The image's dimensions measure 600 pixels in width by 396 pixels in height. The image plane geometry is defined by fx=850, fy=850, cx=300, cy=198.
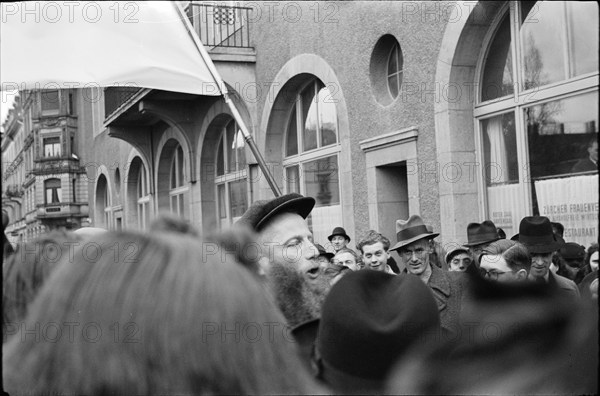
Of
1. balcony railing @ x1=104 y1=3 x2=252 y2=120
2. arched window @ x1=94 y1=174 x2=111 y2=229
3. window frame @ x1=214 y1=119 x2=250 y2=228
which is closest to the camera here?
Answer: balcony railing @ x1=104 y1=3 x2=252 y2=120

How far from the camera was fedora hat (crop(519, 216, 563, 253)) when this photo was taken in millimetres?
5874

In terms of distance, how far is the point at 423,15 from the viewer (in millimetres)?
9305

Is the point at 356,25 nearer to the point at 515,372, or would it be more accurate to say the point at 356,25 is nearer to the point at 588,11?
the point at 588,11

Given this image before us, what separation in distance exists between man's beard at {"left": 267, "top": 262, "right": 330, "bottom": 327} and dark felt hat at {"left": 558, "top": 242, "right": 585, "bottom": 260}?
13.0 feet

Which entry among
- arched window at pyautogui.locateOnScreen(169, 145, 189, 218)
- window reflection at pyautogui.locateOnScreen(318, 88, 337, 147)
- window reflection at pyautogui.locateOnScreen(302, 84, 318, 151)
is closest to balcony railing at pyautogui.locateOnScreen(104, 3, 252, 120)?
window reflection at pyautogui.locateOnScreen(302, 84, 318, 151)

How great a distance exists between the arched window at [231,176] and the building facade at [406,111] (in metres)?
0.04

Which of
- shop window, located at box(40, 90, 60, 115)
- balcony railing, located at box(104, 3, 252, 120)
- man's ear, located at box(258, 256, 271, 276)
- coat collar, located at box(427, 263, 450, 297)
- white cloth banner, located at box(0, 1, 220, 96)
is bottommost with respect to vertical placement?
coat collar, located at box(427, 263, 450, 297)

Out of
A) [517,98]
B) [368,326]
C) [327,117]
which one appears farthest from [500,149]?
[368,326]

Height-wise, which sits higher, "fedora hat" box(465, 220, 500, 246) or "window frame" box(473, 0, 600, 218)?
"window frame" box(473, 0, 600, 218)

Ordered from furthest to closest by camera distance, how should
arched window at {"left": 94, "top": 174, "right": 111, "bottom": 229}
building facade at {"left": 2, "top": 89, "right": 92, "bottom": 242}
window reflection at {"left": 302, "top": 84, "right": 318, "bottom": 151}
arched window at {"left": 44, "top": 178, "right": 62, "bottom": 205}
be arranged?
1. arched window at {"left": 44, "top": 178, "right": 62, "bottom": 205}
2. building facade at {"left": 2, "top": 89, "right": 92, "bottom": 242}
3. arched window at {"left": 94, "top": 174, "right": 111, "bottom": 229}
4. window reflection at {"left": 302, "top": 84, "right": 318, "bottom": 151}

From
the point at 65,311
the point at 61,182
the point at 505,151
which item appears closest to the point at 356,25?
the point at 505,151

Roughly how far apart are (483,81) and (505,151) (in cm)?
79

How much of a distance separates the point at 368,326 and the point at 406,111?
8.20 meters

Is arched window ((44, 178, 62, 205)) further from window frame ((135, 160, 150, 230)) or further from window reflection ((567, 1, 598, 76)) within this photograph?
window reflection ((567, 1, 598, 76))
